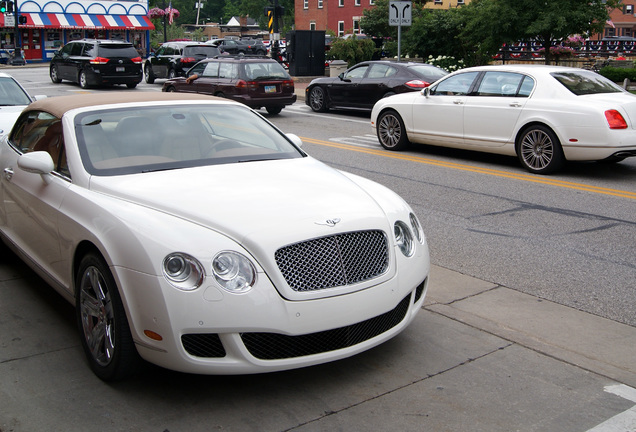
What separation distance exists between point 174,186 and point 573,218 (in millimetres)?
5547

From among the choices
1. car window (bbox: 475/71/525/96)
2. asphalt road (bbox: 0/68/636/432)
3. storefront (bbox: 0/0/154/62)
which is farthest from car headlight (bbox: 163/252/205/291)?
storefront (bbox: 0/0/154/62)

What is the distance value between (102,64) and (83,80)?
3.93ft

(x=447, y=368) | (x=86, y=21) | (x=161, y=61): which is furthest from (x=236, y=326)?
(x=86, y=21)

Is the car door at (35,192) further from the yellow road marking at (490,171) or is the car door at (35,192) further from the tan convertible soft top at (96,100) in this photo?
the yellow road marking at (490,171)

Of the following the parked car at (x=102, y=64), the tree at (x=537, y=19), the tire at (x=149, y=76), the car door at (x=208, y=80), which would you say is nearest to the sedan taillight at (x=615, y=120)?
the car door at (x=208, y=80)

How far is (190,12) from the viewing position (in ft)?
529

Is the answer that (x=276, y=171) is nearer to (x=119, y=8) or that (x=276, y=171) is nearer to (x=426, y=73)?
(x=426, y=73)

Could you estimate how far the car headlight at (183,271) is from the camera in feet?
12.2

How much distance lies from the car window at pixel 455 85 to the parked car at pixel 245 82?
714 cm

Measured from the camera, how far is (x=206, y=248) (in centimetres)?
378

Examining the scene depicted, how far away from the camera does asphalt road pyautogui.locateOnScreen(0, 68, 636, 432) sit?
148 inches

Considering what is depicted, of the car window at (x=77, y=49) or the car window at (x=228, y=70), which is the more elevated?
the car window at (x=77, y=49)

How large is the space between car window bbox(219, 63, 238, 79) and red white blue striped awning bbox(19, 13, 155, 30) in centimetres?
3957

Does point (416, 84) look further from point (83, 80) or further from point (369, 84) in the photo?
point (83, 80)
